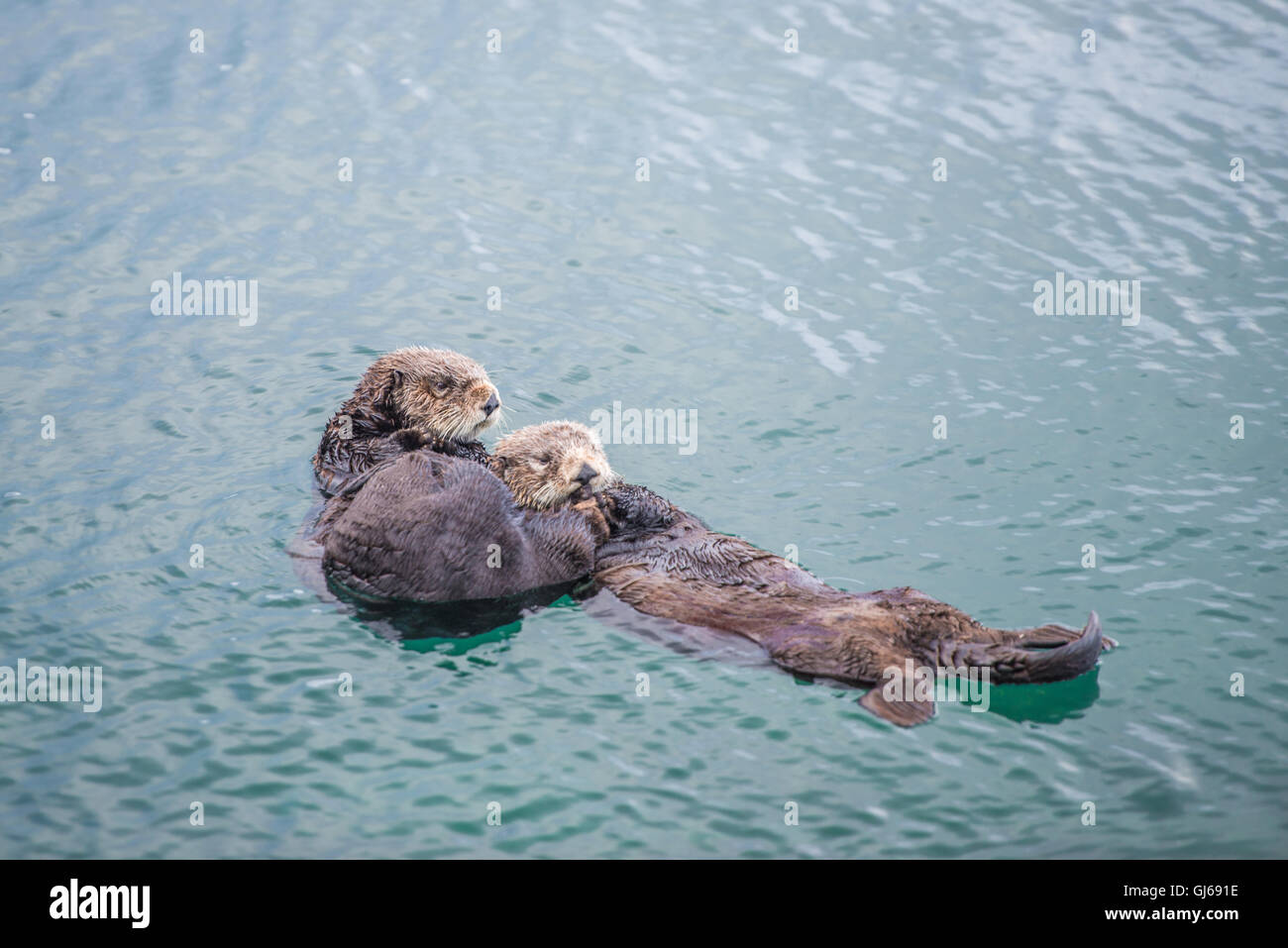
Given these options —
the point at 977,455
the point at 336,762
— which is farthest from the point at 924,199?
the point at 336,762

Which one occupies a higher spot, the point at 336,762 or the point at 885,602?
the point at 885,602

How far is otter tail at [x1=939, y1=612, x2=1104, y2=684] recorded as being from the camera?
459cm

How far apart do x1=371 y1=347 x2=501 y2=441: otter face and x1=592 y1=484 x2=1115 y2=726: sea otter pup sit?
104 cm

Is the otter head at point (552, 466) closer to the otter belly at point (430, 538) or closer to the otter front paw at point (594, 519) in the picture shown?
the otter front paw at point (594, 519)

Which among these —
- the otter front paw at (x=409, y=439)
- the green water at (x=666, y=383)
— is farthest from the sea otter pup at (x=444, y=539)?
the otter front paw at (x=409, y=439)

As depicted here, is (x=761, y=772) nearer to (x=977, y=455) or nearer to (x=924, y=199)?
(x=977, y=455)

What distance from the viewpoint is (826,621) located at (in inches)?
195

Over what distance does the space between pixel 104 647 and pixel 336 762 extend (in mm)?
1321

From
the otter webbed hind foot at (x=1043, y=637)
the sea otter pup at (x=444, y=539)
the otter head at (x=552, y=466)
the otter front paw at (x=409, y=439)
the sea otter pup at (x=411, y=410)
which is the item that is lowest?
the otter webbed hind foot at (x=1043, y=637)

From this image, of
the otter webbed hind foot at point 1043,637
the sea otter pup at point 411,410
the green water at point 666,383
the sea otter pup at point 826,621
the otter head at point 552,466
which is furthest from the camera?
the sea otter pup at point 411,410

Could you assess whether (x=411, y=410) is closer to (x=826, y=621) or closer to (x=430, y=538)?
(x=430, y=538)

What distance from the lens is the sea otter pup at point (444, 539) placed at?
5.05 meters

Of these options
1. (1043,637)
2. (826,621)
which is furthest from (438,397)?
(1043,637)

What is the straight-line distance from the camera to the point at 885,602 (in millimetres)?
4996
